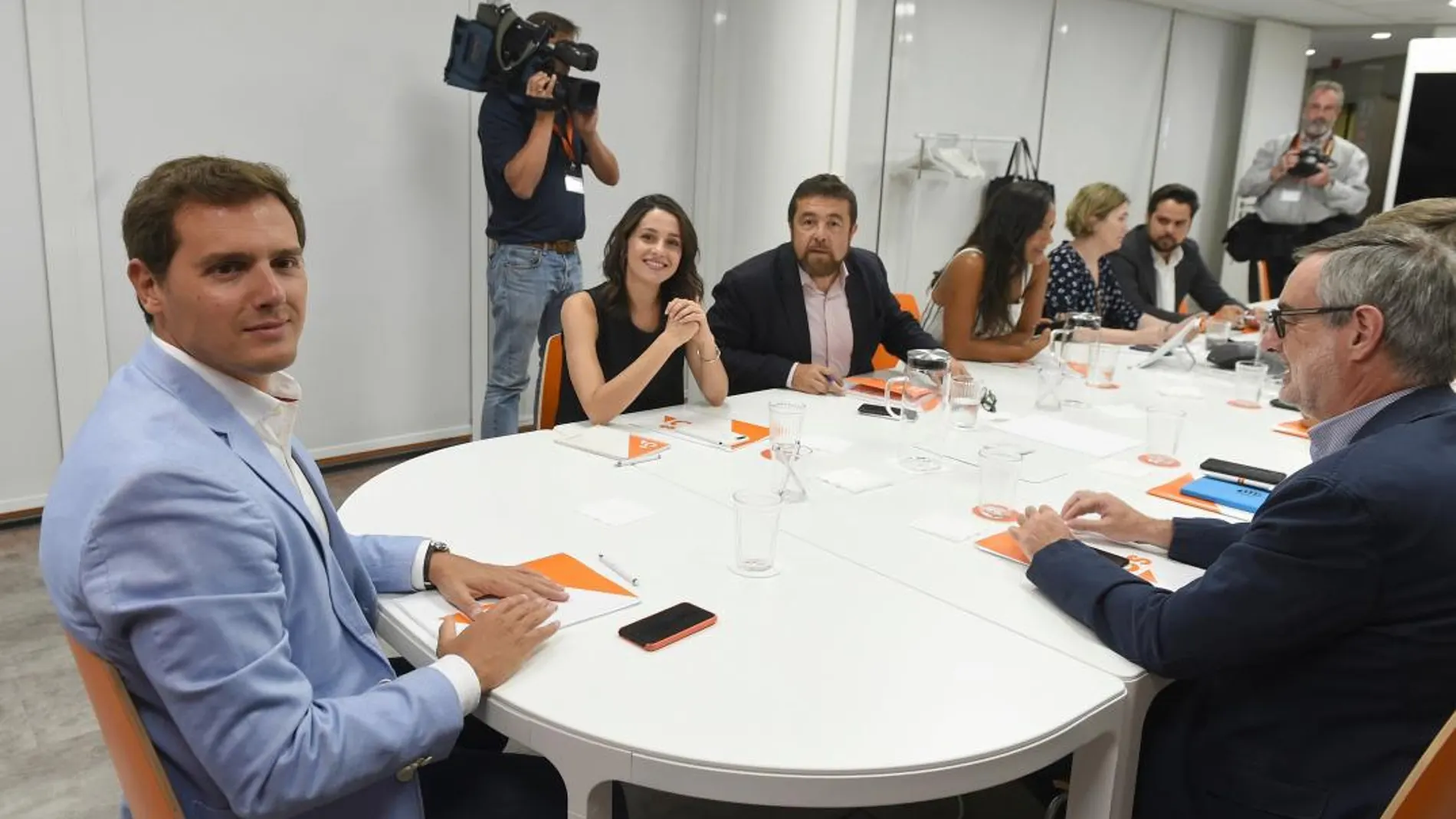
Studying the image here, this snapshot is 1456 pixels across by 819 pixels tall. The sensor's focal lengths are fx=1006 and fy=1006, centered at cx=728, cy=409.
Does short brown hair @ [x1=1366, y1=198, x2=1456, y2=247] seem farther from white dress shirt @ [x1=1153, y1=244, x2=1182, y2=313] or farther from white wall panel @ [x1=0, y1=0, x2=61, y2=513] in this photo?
white wall panel @ [x1=0, y1=0, x2=61, y2=513]

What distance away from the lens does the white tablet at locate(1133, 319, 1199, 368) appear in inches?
141

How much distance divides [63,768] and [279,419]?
1.56 m

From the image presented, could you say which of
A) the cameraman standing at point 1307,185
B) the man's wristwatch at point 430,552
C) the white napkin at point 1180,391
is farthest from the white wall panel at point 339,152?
the cameraman standing at point 1307,185

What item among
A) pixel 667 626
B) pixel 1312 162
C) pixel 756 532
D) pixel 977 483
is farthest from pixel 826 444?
pixel 1312 162

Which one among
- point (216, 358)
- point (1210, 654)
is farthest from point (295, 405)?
point (1210, 654)

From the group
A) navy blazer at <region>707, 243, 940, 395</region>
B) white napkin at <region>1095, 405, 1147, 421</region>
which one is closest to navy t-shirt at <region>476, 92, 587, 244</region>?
navy blazer at <region>707, 243, 940, 395</region>

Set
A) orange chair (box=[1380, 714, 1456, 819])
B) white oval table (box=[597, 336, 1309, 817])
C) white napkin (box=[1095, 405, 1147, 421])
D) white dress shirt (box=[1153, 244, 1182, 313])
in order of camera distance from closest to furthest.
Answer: orange chair (box=[1380, 714, 1456, 819]), white oval table (box=[597, 336, 1309, 817]), white napkin (box=[1095, 405, 1147, 421]), white dress shirt (box=[1153, 244, 1182, 313])

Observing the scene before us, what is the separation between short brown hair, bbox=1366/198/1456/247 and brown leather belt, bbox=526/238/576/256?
113 inches

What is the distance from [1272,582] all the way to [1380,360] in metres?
0.37

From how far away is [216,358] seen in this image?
3.80 ft

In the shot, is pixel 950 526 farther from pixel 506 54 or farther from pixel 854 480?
pixel 506 54

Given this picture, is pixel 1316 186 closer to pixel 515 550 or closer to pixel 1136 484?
pixel 1136 484

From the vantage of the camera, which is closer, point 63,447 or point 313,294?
point 63,447

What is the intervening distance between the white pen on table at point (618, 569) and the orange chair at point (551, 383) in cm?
112
